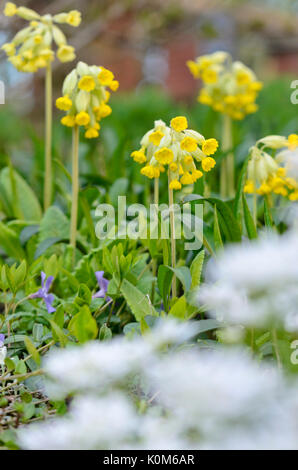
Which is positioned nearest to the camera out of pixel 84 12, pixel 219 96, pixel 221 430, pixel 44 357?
pixel 221 430

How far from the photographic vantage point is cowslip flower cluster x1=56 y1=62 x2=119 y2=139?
1521mm

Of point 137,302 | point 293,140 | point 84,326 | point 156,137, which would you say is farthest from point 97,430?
point 293,140

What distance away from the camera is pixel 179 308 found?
3.88 feet

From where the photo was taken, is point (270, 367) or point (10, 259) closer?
point (270, 367)

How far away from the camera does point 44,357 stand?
1.23 metres

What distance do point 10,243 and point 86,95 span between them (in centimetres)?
58

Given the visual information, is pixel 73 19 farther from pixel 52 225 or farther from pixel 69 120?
pixel 52 225

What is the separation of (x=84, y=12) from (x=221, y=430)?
18.4 ft

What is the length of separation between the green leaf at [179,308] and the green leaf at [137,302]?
0.35ft

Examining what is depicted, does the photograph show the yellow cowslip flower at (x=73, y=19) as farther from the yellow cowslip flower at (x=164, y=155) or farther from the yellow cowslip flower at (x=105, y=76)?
the yellow cowslip flower at (x=164, y=155)

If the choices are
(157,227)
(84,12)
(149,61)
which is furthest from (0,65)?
(149,61)

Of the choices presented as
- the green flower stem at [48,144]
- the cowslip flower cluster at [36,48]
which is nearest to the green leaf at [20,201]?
the green flower stem at [48,144]

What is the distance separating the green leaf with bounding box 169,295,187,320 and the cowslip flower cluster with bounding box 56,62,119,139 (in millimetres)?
636
